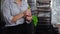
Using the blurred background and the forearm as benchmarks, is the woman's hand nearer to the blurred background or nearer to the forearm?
the forearm

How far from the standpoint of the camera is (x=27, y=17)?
2059 mm

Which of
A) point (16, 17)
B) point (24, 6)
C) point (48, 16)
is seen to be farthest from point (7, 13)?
point (48, 16)

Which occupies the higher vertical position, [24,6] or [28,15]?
[24,6]

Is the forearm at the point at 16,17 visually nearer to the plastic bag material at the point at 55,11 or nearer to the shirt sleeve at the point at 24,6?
the shirt sleeve at the point at 24,6

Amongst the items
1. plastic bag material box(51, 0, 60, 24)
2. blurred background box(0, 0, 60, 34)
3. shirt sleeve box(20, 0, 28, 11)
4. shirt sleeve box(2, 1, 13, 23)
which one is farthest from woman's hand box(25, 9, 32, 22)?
plastic bag material box(51, 0, 60, 24)

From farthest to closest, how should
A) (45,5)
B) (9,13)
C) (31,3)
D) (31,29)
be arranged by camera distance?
1. (45,5)
2. (31,3)
3. (31,29)
4. (9,13)

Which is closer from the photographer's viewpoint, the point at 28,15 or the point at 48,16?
the point at 28,15

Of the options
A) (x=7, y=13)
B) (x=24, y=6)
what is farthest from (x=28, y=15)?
(x=7, y=13)

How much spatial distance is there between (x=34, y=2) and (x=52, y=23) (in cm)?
48

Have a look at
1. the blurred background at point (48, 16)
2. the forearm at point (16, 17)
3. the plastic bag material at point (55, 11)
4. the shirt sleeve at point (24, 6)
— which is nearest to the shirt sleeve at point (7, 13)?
the forearm at point (16, 17)

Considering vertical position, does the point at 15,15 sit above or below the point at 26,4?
below

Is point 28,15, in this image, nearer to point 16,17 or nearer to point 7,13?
point 16,17

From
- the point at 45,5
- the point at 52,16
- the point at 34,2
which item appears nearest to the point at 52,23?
the point at 52,16

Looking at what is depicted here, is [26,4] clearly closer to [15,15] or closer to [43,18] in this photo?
[15,15]
